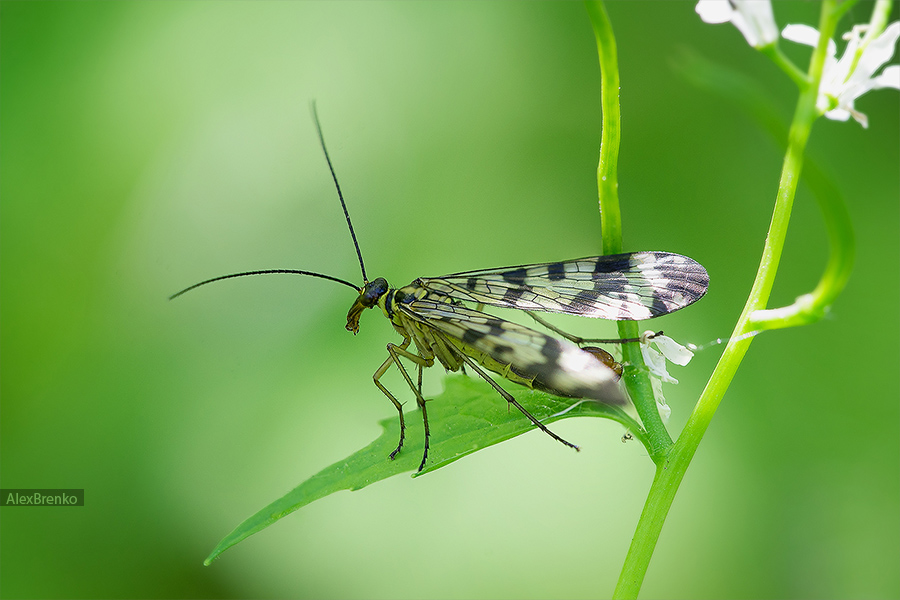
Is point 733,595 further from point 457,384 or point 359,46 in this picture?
point 359,46

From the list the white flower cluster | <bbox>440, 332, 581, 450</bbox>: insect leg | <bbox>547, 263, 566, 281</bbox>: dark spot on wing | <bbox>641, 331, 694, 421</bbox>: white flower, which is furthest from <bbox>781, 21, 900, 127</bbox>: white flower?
<bbox>547, 263, 566, 281</bbox>: dark spot on wing

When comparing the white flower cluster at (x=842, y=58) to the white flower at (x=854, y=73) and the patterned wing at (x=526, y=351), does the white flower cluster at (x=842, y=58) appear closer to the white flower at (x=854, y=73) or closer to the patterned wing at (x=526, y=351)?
the white flower at (x=854, y=73)

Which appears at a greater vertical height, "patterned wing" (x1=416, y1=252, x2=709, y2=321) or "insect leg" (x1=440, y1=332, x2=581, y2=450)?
"patterned wing" (x1=416, y1=252, x2=709, y2=321)

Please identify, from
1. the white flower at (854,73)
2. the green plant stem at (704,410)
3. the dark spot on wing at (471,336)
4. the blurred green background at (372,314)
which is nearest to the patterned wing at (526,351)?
the dark spot on wing at (471,336)

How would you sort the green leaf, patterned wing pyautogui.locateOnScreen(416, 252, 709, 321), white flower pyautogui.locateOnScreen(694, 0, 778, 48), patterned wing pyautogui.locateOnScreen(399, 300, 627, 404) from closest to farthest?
white flower pyautogui.locateOnScreen(694, 0, 778, 48) → the green leaf → patterned wing pyautogui.locateOnScreen(399, 300, 627, 404) → patterned wing pyautogui.locateOnScreen(416, 252, 709, 321)

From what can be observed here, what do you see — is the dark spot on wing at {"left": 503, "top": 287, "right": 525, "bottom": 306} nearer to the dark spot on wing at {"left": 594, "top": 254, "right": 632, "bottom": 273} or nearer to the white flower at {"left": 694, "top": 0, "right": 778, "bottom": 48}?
the dark spot on wing at {"left": 594, "top": 254, "right": 632, "bottom": 273}

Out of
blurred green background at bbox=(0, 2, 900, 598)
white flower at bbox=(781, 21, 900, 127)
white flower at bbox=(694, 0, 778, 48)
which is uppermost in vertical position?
white flower at bbox=(694, 0, 778, 48)
